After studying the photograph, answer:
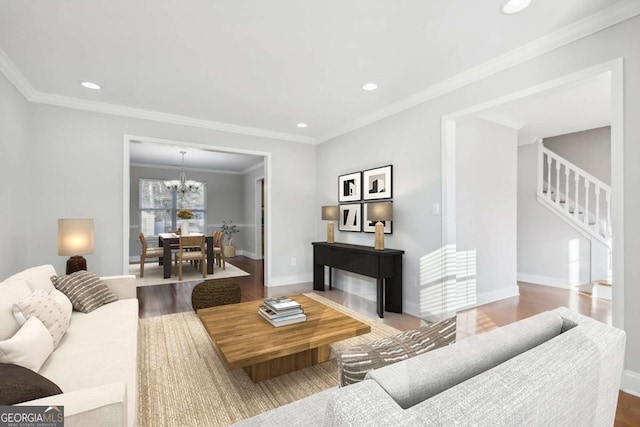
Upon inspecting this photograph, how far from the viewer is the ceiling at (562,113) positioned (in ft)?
11.7

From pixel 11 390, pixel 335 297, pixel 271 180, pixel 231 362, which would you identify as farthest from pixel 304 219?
pixel 11 390

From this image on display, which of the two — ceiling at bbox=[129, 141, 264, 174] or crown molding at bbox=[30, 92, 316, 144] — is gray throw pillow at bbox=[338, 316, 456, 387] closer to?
crown molding at bbox=[30, 92, 316, 144]

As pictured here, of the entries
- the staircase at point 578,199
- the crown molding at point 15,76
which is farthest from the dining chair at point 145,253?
the staircase at point 578,199

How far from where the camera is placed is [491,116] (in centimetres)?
407

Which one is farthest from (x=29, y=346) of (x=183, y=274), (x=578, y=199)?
(x=578, y=199)

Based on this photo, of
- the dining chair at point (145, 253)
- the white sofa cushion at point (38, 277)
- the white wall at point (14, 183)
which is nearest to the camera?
the white sofa cushion at point (38, 277)

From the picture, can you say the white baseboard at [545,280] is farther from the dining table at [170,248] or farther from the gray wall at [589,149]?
the dining table at [170,248]

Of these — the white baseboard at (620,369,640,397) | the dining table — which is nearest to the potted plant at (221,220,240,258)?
the dining table

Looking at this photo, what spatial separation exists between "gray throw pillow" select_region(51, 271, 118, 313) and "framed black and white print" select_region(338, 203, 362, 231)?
3.10 meters

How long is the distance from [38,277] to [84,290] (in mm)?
351

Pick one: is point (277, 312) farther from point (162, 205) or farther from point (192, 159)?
point (162, 205)

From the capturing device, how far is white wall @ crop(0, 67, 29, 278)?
282 centimetres

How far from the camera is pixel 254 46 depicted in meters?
2.50

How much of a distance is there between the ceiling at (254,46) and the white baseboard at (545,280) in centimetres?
412
